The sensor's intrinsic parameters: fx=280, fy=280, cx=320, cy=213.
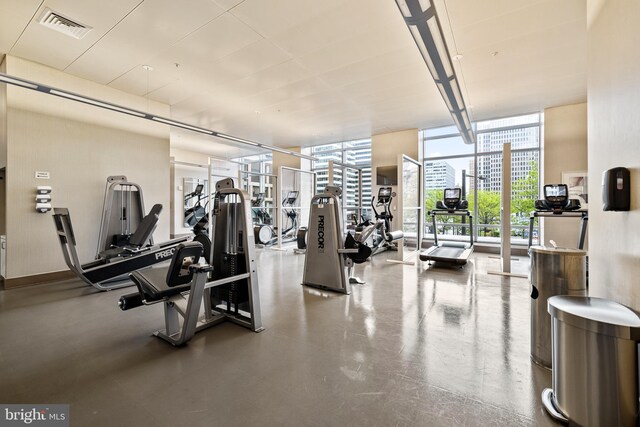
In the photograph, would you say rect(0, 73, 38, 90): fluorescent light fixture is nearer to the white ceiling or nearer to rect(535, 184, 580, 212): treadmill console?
the white ceiling

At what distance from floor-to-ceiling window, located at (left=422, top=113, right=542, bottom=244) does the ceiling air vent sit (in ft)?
26.4

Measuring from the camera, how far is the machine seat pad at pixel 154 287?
256 cm

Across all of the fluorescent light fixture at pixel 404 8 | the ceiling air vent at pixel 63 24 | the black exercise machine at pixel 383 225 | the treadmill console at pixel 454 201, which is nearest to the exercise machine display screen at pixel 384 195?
the black exercise machine at pixel 383 225

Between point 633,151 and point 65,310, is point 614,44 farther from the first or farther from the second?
point 65,310

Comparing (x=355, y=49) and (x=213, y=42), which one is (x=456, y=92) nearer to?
(x=355, y=49)

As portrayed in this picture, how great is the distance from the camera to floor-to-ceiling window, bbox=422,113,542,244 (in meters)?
7.29

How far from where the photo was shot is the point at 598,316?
Result: 4.98ft

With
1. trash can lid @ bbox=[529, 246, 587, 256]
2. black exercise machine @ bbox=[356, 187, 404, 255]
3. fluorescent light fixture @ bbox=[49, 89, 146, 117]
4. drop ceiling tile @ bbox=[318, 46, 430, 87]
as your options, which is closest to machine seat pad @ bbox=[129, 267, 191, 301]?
fluorescent light fixture @ bbox=[49, 89, 146, 117]

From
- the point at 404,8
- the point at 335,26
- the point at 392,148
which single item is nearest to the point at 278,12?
the point at 335,26

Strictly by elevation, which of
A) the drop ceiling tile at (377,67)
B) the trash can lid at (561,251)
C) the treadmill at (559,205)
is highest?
the drop ceiling tile at (377,67)

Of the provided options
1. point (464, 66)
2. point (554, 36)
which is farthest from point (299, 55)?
point (554, 36)

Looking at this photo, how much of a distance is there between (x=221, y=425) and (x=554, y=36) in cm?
571

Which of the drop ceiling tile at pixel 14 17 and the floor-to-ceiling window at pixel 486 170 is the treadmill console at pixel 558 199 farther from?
the drop ceiling tile at pixel 14 17

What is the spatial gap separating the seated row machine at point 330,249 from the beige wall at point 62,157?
354 cm
